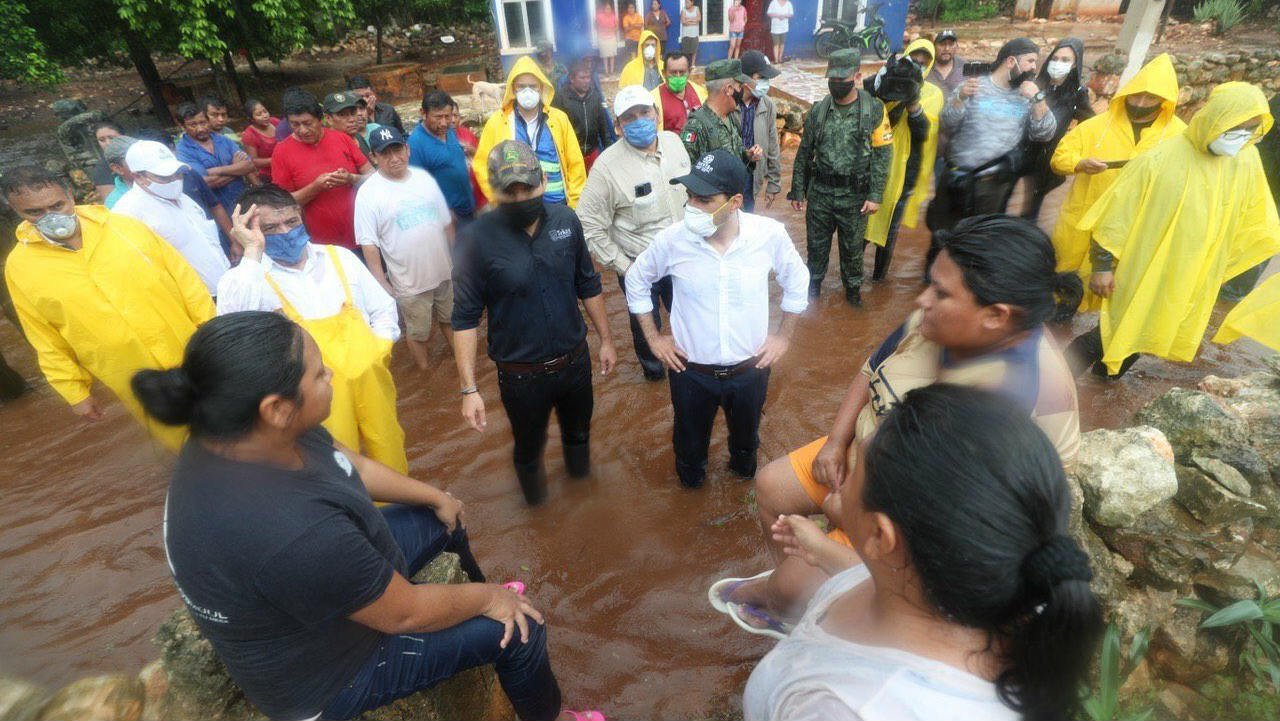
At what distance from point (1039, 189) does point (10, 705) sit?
6.34m

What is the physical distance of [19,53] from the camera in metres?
8.31

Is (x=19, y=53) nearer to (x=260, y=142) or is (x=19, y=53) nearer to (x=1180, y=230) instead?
(x=260, y=142)

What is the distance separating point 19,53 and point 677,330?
11000 mm

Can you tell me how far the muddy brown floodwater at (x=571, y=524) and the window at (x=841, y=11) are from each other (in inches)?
484

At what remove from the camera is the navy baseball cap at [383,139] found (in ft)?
12.3

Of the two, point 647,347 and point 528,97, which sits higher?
point 528,97

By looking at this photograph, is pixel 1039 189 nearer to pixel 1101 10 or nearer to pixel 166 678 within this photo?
pixel 166 678

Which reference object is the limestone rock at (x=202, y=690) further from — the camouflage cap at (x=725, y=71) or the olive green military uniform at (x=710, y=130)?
the camouflage cap at (x=725, y=71)

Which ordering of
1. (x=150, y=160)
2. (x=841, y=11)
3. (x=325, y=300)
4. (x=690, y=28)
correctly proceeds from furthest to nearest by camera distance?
(x=841, y=11) → (x=690, y=28) → (x=150, y=160) → (x=325, y=300)

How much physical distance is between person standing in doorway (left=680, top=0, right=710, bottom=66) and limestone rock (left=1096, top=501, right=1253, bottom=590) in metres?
12.6

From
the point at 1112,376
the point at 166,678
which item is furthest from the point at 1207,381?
the point at 166,678

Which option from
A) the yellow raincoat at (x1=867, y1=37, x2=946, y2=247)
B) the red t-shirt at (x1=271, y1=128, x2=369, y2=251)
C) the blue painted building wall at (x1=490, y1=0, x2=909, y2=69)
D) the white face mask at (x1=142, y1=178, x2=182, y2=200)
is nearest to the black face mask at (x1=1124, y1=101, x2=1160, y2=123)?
the yellow raincoat at (x1=867, y1=37, x2=946, y2=247)

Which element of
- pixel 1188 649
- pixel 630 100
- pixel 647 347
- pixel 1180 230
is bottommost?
pixel 1188 649

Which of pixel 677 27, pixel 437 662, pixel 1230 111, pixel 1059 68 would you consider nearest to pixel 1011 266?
pixel 437 662
